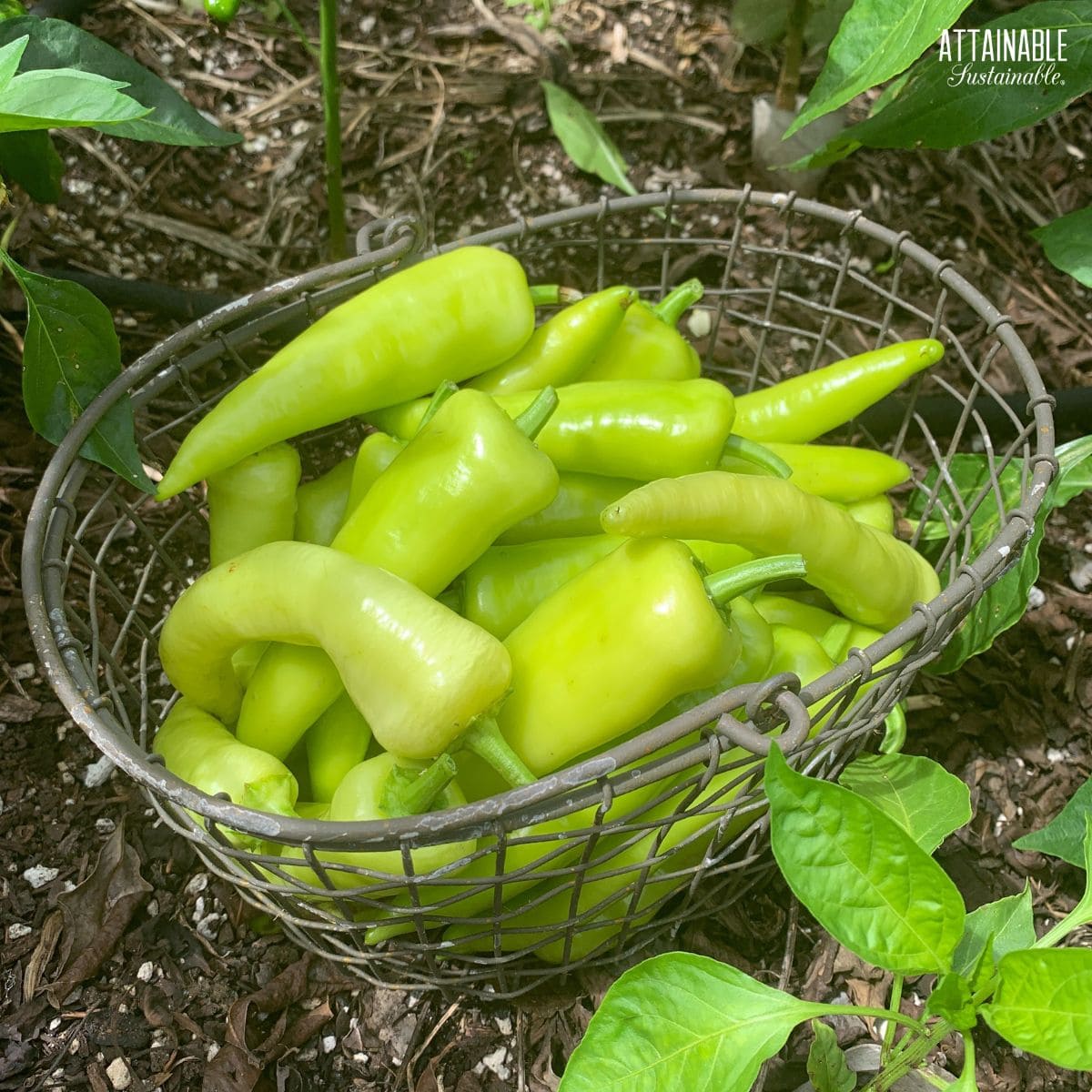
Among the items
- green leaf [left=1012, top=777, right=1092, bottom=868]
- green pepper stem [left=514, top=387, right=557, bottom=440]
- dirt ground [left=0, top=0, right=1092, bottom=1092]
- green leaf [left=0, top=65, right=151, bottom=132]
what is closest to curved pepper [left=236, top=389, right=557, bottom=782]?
green pepper stem [left=514, top=387, right=557, bottom=440]

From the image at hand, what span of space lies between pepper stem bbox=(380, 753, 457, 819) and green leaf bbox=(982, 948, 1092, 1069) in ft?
1.72

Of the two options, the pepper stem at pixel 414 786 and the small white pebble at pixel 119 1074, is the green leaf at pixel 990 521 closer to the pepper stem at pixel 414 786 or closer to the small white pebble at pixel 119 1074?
the pepper stem at pixel 414 786

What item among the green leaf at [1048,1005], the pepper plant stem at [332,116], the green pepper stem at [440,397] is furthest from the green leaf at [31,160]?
the green leaf at [1048,1005]

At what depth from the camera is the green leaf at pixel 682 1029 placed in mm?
874

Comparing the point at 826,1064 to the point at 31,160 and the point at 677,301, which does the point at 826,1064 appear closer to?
the point at 677,301

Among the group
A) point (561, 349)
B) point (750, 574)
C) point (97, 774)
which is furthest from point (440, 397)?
point (97, 774)

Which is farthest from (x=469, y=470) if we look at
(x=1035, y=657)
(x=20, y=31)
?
(x=1035, y=657)

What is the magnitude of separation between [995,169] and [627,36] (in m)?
0.82

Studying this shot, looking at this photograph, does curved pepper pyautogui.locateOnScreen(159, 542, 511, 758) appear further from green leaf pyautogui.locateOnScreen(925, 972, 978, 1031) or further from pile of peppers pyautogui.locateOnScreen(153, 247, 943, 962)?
green leaf pyautogui.locateOnScreen(925, 972, 978, 1031)

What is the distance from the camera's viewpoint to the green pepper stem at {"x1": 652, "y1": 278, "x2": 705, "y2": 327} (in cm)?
141

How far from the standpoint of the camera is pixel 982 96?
132cm

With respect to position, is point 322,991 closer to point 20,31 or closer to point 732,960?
point 732,960

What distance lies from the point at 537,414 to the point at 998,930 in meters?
0.74

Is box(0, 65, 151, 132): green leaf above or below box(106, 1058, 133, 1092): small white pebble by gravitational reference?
above
